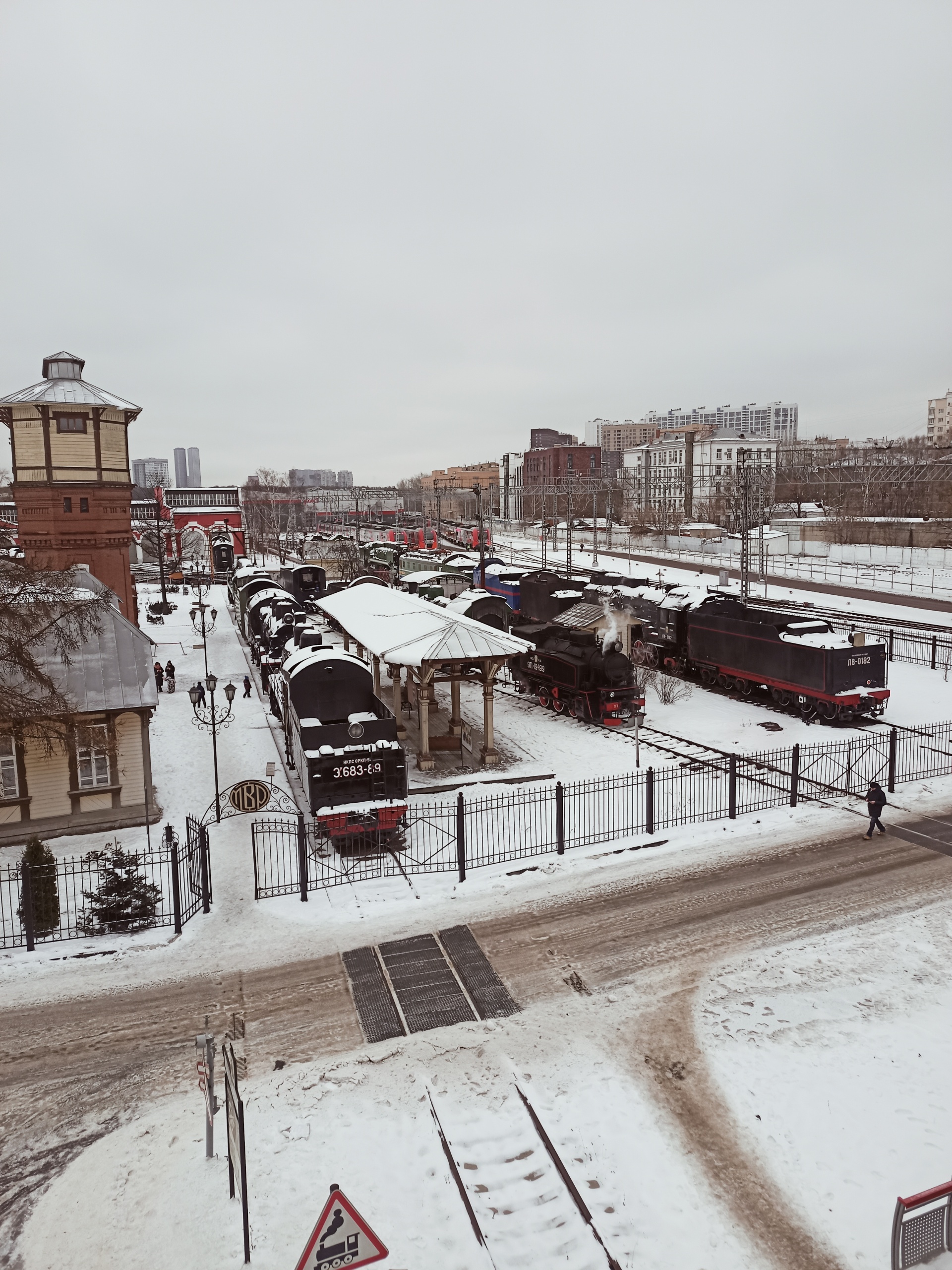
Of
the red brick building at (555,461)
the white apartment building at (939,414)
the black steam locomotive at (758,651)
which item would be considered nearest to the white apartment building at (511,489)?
the red brick building at (555,461)

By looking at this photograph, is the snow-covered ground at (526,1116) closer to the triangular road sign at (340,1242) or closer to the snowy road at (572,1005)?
the snowy road at (572,1005)

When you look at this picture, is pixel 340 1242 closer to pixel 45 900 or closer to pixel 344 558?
pixel 45 900

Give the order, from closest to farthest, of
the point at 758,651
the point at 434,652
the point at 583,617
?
the point at 434,652
the point at 758,651
the point at 583,617

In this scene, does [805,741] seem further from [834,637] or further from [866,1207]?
[866,1207]

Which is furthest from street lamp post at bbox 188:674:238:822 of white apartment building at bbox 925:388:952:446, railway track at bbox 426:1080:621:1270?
white apartment building at bbox 925:388:952:446

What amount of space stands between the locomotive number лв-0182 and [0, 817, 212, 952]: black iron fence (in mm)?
2618

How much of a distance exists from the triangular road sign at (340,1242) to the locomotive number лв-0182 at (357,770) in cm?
966

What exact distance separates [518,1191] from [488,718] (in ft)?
42.7

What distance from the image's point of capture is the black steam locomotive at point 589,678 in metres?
22.9

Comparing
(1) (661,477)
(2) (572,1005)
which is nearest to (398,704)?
(2) (572,1005)

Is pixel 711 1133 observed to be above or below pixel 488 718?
below

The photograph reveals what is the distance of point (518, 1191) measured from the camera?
23.7 feet

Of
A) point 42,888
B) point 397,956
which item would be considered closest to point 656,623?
point 397,956

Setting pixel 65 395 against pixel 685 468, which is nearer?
pixel 65 395
